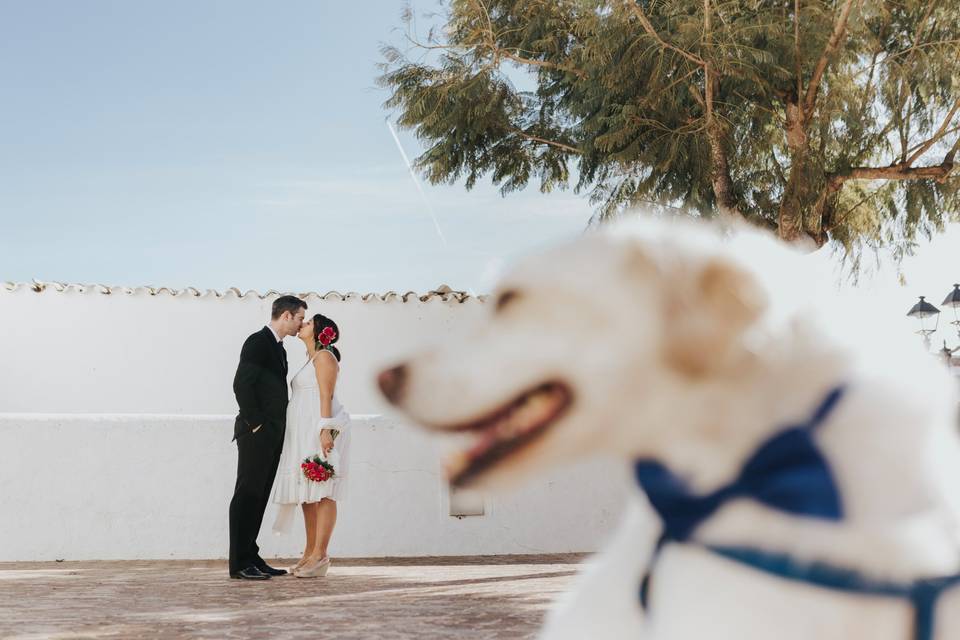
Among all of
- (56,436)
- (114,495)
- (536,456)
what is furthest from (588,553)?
(536,456)

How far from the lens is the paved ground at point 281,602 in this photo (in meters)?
5.35

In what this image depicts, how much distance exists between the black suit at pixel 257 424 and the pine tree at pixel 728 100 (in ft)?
11.8

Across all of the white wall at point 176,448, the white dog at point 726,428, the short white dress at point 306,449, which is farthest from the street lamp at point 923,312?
the white dog at point 726,428

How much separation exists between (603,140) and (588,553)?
15.4ft

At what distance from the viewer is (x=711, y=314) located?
1082mm

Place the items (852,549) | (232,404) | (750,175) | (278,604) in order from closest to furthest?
(852,549), (278,604), (750,175), (232,404)

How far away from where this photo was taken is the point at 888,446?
104 cm

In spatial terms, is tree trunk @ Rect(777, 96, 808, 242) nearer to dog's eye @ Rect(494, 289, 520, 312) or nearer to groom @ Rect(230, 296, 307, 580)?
groom @ Rect(230, 296, 307, 580)

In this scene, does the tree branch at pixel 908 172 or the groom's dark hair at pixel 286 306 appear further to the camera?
the tree branch at pixel 908 172

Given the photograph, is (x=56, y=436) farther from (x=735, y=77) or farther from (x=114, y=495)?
(x=735, y=77)

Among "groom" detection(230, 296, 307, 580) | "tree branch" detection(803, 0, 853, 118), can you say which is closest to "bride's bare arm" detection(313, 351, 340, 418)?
"groom" detection(230, 296, 307, 580)

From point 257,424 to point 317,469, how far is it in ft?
1.83

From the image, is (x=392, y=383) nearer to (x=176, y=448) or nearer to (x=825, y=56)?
(x=825, y=56)

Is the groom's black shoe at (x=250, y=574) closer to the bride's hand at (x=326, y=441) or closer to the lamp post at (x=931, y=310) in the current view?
the bride's hand at (x=326, y=441)
